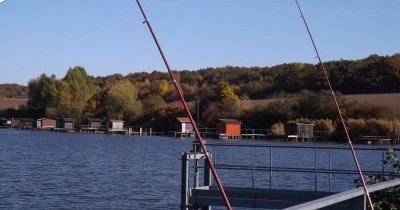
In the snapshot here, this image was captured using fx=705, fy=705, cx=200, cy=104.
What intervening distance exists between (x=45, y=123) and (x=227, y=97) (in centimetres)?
5226

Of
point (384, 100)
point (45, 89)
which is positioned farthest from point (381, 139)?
point (45, 89)

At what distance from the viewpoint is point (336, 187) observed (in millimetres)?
35031

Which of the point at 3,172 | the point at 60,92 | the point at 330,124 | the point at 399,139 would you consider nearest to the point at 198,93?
the point at 60,92

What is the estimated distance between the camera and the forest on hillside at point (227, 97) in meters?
143

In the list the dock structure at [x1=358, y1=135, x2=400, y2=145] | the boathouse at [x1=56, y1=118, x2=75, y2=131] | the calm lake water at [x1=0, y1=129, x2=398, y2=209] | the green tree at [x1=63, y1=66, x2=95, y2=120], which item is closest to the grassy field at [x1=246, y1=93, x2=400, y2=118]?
the dock structure at [x1=358, y1=135, x2=400, y2=145]

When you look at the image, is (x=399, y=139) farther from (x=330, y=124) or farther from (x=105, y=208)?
(x=105, y=208)

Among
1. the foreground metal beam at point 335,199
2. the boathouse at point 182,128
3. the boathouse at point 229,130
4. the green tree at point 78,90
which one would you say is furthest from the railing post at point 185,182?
the green tree at point 78,90

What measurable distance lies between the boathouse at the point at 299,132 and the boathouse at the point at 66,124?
66.8 meters

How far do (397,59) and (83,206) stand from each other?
145 m

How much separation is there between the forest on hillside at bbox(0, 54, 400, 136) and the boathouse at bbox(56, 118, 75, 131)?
448 cm

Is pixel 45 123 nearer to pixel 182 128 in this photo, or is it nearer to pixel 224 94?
pixel 182 128

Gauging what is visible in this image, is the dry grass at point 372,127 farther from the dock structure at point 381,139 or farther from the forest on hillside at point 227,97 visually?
the forest on hillside at point 227,97

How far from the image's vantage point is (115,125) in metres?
168

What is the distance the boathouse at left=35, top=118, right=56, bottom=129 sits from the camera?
185m
